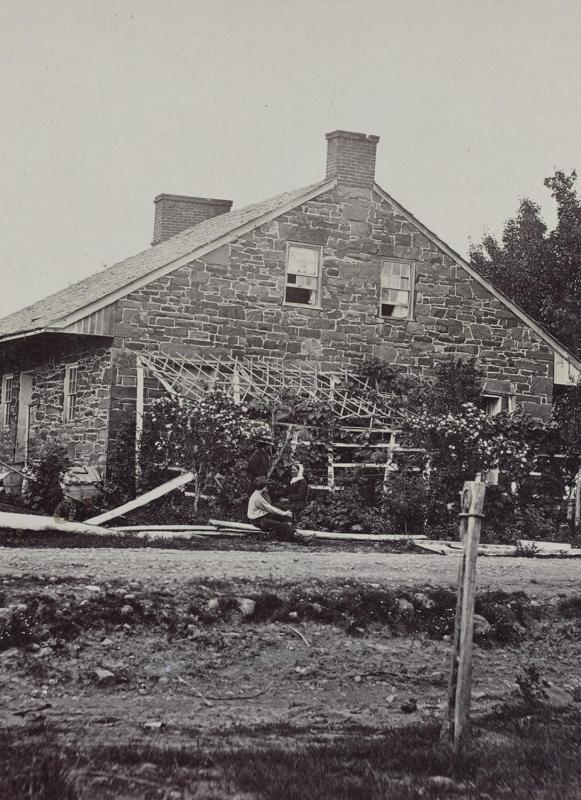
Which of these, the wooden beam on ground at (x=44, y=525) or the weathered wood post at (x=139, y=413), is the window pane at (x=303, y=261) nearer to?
the weathered wood post at (x=139, y=413)

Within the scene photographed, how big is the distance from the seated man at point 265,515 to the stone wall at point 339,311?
498 centimetres

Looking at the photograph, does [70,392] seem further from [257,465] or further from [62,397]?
[257,465]

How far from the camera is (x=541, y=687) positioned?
9477mm

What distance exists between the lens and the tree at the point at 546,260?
33.0 meters

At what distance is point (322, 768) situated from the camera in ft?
21.9

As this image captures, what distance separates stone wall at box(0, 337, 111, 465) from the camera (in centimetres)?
2069

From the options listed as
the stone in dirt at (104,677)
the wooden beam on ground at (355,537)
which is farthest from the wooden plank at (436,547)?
the stone in dirt at (104,677)

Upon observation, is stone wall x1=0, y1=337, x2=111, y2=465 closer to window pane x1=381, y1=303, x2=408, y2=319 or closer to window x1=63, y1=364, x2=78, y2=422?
window x1=63, y1=364, x2=78, y2=422

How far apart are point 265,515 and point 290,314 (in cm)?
715

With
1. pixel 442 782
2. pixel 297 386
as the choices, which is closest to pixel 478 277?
pixel 297 386

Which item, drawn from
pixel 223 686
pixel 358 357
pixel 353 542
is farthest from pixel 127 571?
pixel 358 357

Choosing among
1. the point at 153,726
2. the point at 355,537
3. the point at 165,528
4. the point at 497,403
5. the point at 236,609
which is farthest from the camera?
the point at 497,403

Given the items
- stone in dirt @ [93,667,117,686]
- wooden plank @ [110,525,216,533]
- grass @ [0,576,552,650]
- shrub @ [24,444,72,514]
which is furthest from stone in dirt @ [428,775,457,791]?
shrub @ [24,444,72,514]

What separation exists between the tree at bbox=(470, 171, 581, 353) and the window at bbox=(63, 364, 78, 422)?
51.6ft
